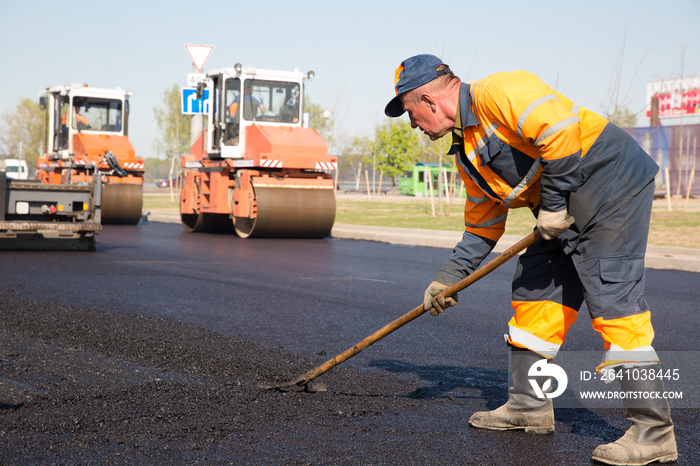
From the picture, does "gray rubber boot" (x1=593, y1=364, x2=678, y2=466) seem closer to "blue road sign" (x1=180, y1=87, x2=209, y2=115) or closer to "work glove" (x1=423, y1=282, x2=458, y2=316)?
"work glove" (x1=423, y1=282, x2=458, y2=316)

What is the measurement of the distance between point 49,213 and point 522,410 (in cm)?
940

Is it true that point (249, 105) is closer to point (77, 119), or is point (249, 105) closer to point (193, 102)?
point (193, 102)

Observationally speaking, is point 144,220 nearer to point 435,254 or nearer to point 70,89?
point 70,89

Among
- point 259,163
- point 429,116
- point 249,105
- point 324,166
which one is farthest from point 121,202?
point 429,116

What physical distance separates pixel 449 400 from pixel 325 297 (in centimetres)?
341

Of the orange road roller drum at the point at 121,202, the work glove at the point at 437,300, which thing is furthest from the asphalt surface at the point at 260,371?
the orange road roller drum at the point at 121,202

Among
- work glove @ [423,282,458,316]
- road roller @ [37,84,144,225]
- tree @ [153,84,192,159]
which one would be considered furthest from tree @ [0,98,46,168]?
work glove @ [423,282,458,316]

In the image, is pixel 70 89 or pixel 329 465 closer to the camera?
pixel 329 465

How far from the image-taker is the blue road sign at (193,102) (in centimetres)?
1530

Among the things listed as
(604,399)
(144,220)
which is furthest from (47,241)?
(604,399)

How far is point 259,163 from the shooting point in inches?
547

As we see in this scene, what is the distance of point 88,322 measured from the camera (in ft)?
18.1

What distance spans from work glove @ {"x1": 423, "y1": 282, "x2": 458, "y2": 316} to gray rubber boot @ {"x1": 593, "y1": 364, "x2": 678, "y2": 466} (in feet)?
2.64

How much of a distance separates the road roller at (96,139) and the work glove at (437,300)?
14694 mm
